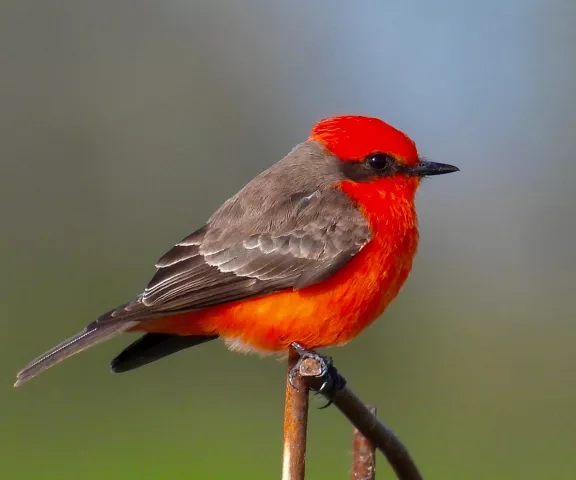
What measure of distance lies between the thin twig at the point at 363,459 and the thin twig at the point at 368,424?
24 millimetres

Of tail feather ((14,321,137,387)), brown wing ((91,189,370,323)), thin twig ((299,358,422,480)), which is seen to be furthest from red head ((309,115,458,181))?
thin twig ((299,358,422,480))

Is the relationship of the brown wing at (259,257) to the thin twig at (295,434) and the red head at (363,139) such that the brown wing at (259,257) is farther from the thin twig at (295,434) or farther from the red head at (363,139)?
the thin twig at (295,434)

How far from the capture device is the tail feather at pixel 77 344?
3.82 metres

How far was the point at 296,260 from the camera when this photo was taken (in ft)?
13.1

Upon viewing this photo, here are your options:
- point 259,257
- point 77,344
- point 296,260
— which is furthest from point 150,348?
point 296,260

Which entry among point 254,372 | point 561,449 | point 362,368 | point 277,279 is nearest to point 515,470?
point 561,449

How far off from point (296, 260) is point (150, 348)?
68 cm

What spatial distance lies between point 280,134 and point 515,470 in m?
5.41

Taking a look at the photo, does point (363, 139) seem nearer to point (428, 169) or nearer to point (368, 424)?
point (428, 169)

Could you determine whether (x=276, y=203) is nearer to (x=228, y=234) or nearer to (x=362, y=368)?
(x=228, y=234)

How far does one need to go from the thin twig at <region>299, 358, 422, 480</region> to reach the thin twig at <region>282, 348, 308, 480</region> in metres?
0.17

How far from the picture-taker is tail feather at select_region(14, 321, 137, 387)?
3818 millimetres

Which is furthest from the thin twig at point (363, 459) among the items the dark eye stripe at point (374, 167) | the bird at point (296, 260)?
the dark eye stripe at point (374, 167)

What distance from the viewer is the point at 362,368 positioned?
355 inches
